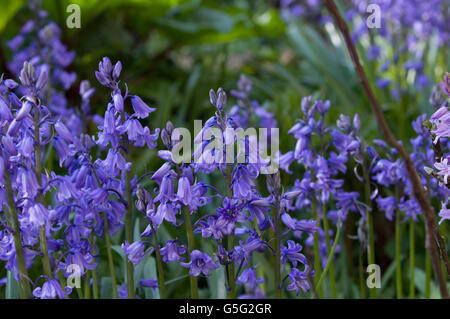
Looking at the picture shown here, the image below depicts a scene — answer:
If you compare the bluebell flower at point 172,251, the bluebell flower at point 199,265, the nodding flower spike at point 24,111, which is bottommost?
the bluebell flower at point 199,265

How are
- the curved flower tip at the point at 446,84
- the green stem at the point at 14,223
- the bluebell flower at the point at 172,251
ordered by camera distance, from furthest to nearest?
the bluebell flower at the point at 172,251, the green stem at the point at 14,223, the curved flower tip at the point at 446,84

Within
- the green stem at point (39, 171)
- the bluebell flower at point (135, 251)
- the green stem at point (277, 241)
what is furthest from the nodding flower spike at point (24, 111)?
the green stem at point (277, 241)

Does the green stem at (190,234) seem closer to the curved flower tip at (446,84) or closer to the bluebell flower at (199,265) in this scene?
the bluebell flower at (199,265)

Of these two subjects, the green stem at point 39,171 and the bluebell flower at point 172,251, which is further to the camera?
the bluebell flower at point 172,251

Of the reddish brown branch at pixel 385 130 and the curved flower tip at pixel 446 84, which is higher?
the curved flower tip at pixel 446 84

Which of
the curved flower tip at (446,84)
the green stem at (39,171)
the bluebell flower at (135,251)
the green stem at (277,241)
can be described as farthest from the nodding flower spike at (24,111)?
the curved flower tip at (446,84)

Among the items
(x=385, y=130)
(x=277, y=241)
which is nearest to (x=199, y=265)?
(x=277, y=241)

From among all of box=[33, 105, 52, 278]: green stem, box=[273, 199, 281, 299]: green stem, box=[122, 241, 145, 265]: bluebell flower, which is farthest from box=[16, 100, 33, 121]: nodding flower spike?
box=[273, 199, 281, 299]: green stem

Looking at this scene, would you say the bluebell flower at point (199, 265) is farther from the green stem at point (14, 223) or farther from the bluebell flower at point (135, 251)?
the green stem at point (14, 223)

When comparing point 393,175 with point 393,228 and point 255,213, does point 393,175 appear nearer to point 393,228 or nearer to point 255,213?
point 255,213

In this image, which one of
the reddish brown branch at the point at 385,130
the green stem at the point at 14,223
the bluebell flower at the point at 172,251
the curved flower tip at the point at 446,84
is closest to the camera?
the reddish brown branch at the point at 385,130

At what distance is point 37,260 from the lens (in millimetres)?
1994
